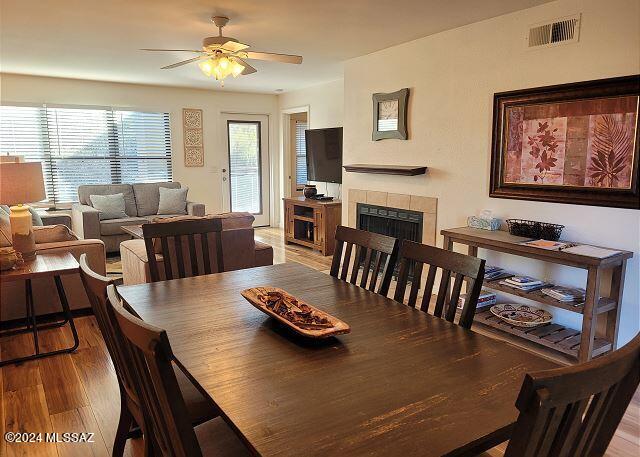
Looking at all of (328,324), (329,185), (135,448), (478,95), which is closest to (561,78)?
(478,95)

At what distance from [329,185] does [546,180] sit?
4.02 meters

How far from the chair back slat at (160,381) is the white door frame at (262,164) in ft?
22.5

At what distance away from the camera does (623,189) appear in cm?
280

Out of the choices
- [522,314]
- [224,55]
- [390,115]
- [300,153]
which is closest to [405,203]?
[390,115]

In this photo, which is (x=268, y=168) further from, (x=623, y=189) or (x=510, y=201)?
(x=623, y=189)

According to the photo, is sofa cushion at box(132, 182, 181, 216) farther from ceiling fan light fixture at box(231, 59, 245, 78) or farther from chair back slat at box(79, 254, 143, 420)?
chair back slat at box(79, 254, 143, 420)

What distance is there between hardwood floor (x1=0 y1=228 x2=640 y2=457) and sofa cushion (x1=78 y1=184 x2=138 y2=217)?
10.9ft

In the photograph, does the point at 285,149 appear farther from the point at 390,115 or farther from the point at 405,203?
the point at 405,203

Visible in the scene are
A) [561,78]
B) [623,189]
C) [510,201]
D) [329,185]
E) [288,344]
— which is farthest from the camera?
[329,185]

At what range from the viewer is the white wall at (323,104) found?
258 inches

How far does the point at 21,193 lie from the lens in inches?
112

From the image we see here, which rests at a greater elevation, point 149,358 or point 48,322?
point 149,358

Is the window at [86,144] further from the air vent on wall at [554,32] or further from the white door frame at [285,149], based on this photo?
the air vent on wall at [554,32]

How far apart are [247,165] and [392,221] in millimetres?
4174
